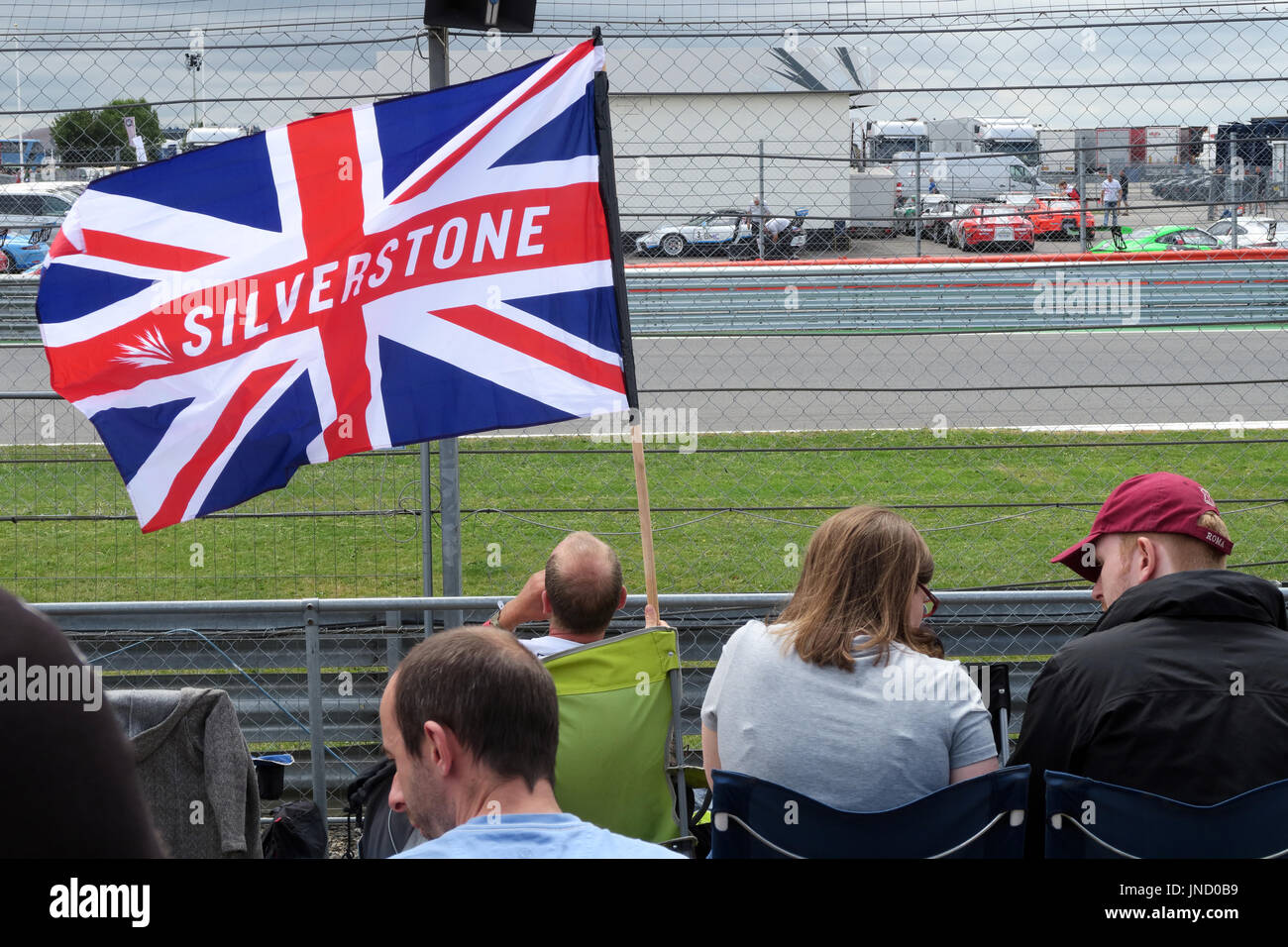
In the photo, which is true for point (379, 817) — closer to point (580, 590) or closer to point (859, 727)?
point (580, 590)

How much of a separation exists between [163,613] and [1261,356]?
10352mm

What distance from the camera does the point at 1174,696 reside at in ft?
8.03

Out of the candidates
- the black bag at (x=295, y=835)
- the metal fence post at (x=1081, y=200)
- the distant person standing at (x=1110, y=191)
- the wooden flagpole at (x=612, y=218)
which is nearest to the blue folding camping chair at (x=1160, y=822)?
the wooden flagpole at (x=612, y=218)

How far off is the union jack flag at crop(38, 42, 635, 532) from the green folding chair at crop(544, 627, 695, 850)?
29.0 inches

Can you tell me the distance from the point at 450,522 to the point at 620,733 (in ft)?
4.51

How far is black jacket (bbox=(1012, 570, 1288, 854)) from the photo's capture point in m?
2.42

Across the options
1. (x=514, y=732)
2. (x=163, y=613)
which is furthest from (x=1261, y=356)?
(x=514, y=732)

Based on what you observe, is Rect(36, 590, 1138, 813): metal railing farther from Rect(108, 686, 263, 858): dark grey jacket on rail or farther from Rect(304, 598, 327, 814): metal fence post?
Rect(108, 686, 263, 858): dark grey jacket on rail

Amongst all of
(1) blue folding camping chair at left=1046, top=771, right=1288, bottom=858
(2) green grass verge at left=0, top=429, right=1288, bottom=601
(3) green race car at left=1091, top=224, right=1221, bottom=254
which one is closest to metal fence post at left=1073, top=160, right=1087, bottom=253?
(3) green race car at left=1091, top=224, right=1221, bottom=254

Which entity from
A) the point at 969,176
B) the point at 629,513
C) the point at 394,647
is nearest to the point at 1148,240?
the point at 969,176

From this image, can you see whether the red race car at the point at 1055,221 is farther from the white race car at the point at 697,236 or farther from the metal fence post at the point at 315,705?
the metal fence post at the point at 315,705

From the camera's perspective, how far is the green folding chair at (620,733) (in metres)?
2.94
